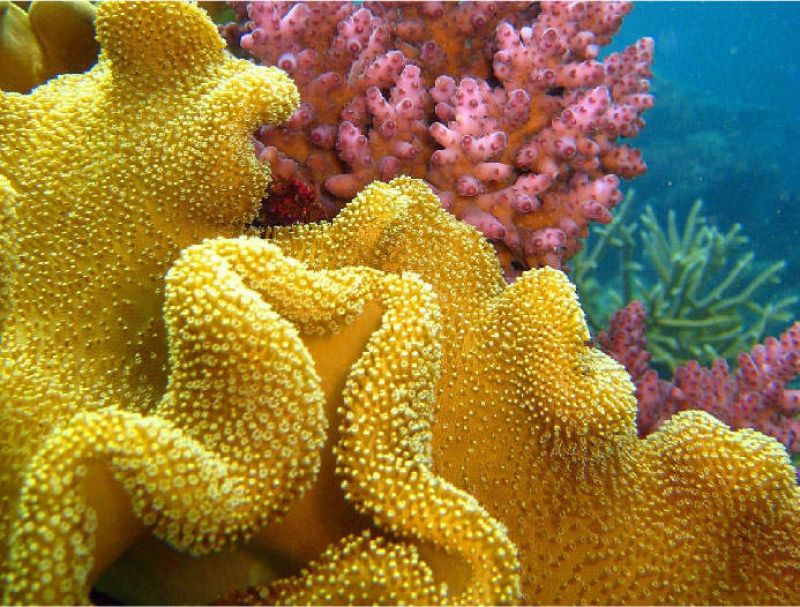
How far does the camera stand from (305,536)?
1.44 m

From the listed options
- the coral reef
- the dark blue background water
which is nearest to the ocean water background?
the dark blue background water

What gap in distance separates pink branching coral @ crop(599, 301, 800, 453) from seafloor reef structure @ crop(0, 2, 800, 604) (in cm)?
76

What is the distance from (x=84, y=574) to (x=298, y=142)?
170cm

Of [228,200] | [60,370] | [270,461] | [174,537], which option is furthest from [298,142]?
[174,537]

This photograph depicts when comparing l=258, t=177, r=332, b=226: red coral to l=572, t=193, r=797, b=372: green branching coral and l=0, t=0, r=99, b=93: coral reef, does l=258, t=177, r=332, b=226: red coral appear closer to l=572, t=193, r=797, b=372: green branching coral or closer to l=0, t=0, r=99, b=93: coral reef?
l=0, t=0, r=99, b=93: coral reef

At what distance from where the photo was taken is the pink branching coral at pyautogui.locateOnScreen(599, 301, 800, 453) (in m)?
2.58

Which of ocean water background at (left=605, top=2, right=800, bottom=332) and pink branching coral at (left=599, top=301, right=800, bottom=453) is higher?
ocean water background at (left=605, top=2, right=800, bottom=332)

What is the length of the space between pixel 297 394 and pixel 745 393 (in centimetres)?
230

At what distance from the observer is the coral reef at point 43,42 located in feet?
7.07

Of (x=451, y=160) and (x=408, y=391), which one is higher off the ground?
(x=451, y=160)

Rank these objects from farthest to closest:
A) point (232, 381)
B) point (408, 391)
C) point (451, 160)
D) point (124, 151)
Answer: point (451, 160), point (124, 151), point (408, 391), point (232, 381)

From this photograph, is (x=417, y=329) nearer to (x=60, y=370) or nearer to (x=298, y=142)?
(x=60, y=370)

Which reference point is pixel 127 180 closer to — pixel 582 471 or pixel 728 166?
pixel 582 471

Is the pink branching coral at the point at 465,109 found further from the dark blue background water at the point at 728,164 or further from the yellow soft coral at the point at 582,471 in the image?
the dark blue background water at the point at 728,164
